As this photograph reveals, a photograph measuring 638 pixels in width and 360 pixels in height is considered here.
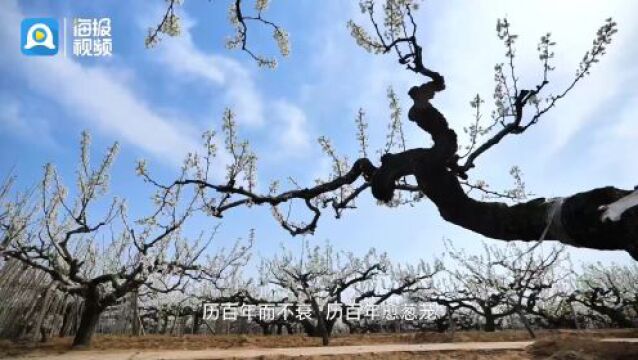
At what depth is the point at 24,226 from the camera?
17.2 metres

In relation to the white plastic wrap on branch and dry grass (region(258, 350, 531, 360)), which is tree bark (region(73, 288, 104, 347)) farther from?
the white plastic wrap on branch

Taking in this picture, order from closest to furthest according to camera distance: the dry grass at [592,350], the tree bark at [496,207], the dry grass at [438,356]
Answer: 1. the tree bark at [496,207]
2. the dry grass at [592,350]
3. the dry grass at [438,356]

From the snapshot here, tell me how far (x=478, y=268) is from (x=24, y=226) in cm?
2968

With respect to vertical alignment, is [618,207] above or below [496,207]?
below

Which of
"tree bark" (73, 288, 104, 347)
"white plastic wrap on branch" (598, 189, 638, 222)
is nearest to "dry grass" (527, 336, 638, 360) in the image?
"white plastic wrap on branch" (598, 189, 638, 222)

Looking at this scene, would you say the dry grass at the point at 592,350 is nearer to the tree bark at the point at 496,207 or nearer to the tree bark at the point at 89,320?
the tree bark at the point at 496,207

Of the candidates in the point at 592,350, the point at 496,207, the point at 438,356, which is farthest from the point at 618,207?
the point at 438,356

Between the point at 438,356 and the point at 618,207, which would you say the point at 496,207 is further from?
the point at 438,356

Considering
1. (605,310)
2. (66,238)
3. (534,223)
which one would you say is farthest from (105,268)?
(605,310)

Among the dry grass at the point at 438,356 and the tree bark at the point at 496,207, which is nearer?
the tree bark at the point at 496,207

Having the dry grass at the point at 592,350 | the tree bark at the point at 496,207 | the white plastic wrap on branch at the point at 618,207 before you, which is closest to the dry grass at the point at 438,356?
the dry grass at the point at 592,350

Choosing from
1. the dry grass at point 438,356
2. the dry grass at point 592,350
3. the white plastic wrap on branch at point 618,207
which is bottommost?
the dry grass at point 438,356

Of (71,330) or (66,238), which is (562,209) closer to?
(66,238)

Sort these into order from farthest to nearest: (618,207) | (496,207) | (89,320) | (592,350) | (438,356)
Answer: (89,320), (438,356), (592,350), (496,207), (618,207)
